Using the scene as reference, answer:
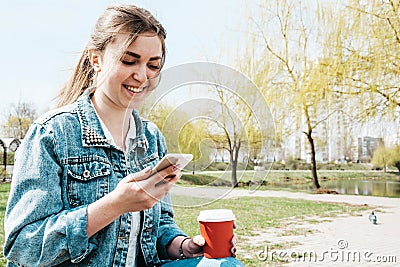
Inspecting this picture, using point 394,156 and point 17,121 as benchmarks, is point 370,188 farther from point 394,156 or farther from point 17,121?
point 17,121

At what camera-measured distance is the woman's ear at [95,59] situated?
82 centimetres

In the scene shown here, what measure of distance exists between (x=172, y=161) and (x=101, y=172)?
0.20 metres

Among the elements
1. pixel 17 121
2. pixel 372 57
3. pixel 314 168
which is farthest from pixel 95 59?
pixel 17 121

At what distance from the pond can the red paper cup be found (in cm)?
540

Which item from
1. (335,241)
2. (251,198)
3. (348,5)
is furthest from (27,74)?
(335,241)


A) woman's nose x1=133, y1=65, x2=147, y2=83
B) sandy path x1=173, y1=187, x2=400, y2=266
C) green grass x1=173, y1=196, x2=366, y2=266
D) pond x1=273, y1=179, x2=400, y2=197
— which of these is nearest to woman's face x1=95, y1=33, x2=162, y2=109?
woman's nose x1=133, y1=65, x2=147, y2=83

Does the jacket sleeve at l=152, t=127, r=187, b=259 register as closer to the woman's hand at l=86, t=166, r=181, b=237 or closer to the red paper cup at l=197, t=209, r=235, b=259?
the red paper cup at l=197, t=209, r=235, b=259

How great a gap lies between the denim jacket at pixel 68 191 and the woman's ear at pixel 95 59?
56mm

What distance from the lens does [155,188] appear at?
65 centimetres

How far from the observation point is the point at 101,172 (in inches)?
30.4

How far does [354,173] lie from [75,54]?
5.39m

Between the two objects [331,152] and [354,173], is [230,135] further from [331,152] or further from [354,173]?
[331,152]

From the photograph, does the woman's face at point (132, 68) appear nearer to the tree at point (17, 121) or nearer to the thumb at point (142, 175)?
the thumb at point (142, 175)

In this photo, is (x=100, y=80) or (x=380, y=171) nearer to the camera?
(x=100, y=80)
